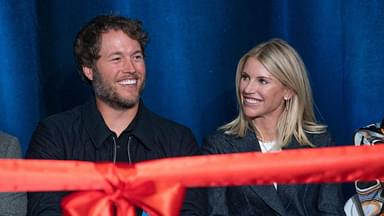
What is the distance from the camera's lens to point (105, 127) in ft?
6.27

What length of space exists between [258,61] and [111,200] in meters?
1.16

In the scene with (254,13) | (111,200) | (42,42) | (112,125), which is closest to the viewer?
(111,200)

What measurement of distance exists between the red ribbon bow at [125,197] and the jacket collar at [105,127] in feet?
2.74

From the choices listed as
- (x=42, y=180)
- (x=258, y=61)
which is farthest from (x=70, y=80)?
(x=42, y=180)

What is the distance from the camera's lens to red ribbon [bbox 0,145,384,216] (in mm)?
1038

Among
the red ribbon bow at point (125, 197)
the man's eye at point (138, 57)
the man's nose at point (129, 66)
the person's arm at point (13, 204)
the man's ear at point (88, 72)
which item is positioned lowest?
the person's arm at point (13, 204)

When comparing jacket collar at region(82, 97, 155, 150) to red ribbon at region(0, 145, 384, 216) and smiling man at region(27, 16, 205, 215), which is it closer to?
smiling man at region(27, 16, 205, 215)

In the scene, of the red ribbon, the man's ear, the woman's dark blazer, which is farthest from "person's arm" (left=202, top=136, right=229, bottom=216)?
the red ribbon

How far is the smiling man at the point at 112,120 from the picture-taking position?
6.12 ft

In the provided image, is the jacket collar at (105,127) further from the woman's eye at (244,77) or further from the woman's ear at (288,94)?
the woman's ear at (288,94)

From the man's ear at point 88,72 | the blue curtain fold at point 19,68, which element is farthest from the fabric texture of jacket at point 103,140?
the blue curtain fold at point 19,68

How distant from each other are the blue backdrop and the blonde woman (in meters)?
0.30

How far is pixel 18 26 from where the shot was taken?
223 cm

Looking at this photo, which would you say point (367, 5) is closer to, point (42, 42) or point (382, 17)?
point (382, 17)
